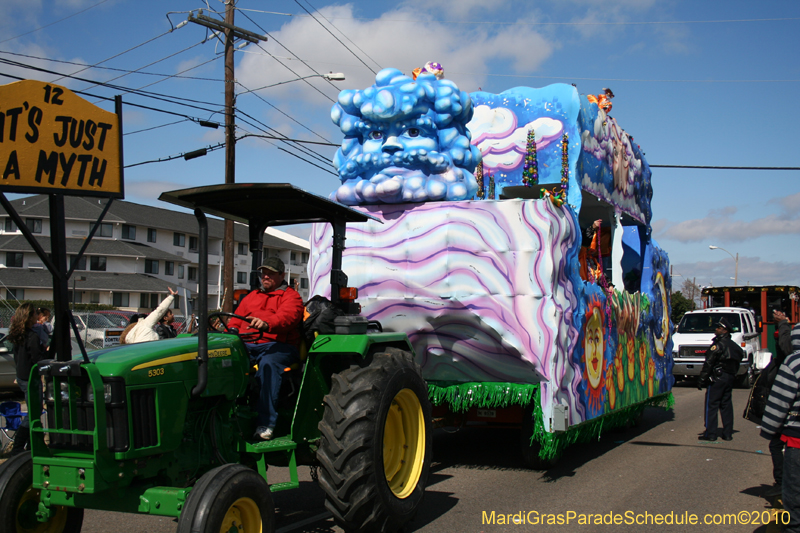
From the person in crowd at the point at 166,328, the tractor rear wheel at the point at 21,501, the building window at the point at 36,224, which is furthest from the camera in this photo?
the building window at the point at 36,224

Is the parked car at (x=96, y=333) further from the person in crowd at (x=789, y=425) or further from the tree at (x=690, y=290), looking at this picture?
the tree at (x=690, y=290)

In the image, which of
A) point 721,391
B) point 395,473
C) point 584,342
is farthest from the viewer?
point 721,391

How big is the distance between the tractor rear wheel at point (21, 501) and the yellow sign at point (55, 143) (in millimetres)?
1647

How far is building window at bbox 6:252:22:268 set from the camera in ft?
154

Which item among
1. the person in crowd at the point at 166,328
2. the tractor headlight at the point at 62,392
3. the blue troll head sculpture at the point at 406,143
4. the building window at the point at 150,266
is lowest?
the tractor headlight at the point at 62,392

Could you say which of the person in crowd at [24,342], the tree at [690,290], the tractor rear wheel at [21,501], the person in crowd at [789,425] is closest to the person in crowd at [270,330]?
the tractor rear wheel at [21,501]

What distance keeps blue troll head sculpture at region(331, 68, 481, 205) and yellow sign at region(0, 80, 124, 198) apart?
317cm

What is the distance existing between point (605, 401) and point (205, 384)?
217 inches

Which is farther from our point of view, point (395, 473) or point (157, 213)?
point (157, 213)

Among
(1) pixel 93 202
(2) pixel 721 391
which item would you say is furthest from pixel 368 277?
(1) pixel 93 202

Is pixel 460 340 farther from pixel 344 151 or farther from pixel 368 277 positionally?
pixel 344 151

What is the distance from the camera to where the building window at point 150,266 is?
4959 cm

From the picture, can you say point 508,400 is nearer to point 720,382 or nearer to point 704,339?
point 720,382

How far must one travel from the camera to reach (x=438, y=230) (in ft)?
23.4
